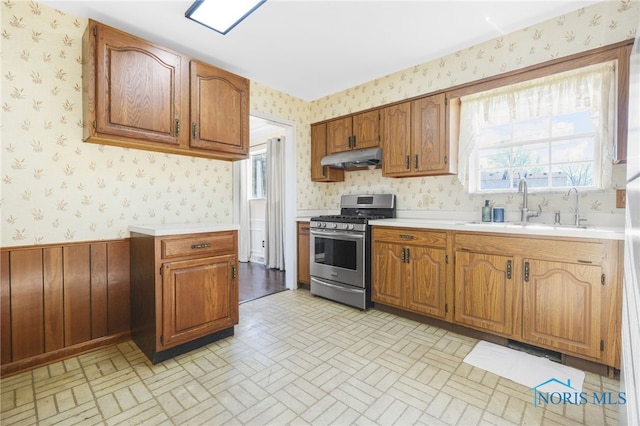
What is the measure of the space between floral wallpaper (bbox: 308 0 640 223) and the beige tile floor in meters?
1.30

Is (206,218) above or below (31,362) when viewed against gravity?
above

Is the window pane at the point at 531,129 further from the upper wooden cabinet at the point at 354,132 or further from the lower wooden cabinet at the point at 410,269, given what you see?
the upper wooden cabinet at the point at 354,132

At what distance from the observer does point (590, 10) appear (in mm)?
2172

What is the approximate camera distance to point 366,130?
3482 millimetres

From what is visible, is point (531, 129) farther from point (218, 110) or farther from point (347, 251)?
point (218, 110)

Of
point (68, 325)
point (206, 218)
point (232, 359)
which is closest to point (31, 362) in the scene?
point (68, 325)

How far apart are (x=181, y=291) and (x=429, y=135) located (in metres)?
2.64

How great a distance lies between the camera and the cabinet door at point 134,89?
202 centimetres

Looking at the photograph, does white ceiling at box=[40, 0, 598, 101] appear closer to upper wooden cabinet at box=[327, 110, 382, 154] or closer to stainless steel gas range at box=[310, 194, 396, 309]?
upper wooden cabinet at box=[327, 110, 382, 154]

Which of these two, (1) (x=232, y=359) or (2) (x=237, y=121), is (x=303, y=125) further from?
(1) (x=232, y=359)

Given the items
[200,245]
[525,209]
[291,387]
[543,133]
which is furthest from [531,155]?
[200,245]

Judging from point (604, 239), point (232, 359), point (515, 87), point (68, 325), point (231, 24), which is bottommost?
Answer: point (232, 359)

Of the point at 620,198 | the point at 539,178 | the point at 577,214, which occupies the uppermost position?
the point at 539,178

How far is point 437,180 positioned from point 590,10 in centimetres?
168
